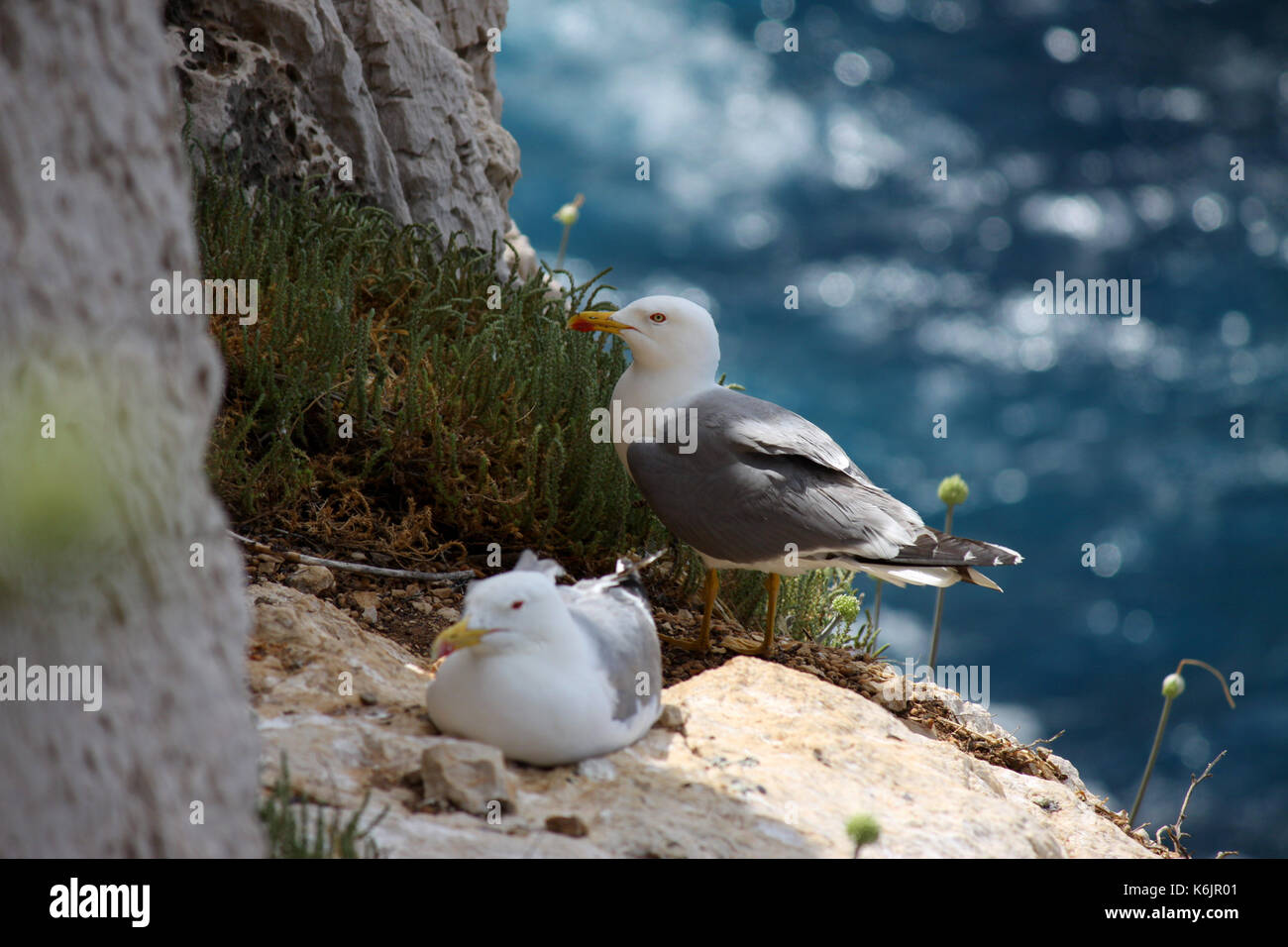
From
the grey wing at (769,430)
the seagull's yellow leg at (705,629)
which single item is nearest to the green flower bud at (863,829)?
the grey wing at (769,430)

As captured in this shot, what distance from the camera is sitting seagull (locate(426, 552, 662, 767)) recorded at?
258 cm

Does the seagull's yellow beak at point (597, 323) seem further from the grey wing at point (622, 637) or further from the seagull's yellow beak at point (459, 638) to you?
the seagull's yellow beak at point (459, 638)

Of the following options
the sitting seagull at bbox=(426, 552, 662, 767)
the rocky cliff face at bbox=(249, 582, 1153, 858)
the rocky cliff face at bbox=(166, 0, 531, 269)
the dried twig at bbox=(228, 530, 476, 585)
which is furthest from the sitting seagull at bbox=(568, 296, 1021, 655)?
the rocky cliff face at bbox=(166, 0, 531, 269)

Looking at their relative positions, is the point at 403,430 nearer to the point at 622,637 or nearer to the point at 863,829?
the point at 622,637

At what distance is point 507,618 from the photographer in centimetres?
258

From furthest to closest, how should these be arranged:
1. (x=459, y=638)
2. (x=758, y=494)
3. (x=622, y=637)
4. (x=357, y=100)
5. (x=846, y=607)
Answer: (x=357, y=100), (x=846, y=607), (x=758, y=494), (x=622, y=637), (x=459, y=638)

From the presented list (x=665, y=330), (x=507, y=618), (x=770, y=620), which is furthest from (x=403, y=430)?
(x=507, y=618)

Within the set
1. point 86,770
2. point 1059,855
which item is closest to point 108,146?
point 86,770

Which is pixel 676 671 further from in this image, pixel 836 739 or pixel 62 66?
pixel 62 66

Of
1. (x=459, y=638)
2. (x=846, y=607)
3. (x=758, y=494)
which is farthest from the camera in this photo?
(x=846, y=607)

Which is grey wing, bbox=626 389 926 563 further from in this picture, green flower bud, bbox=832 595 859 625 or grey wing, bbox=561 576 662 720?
green flower bud, bbox=832 595 859 625

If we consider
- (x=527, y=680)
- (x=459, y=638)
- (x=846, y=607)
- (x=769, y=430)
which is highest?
(x=769, y=430)

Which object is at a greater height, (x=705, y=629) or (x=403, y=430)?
(x=403, y=430)

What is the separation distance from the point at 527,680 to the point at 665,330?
70.8 inches
